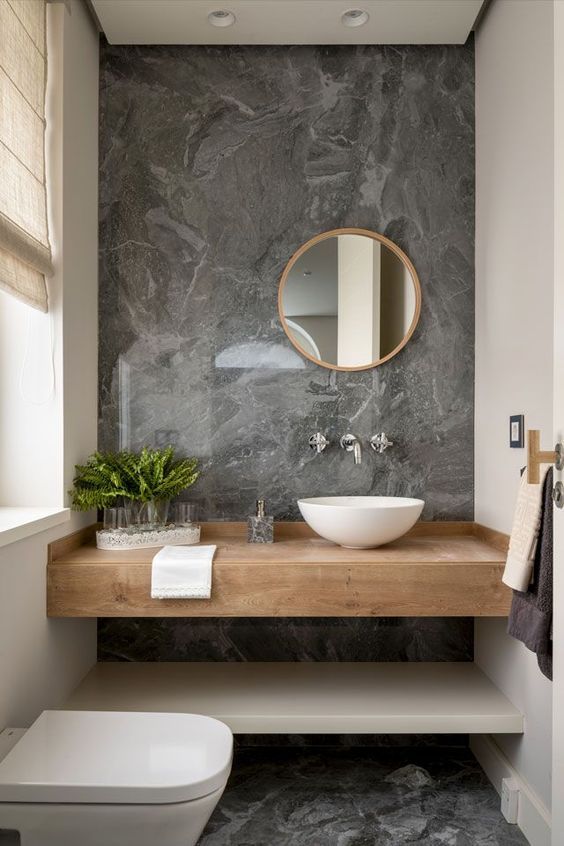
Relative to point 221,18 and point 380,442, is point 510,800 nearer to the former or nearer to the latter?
point 380,442

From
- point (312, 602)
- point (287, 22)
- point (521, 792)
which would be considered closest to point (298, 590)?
point (312, 602)

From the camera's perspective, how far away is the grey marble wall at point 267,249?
9.41ft

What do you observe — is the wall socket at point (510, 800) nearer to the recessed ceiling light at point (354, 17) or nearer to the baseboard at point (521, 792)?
the baseboard at point (521, 792)

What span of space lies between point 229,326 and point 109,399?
1.79 ft

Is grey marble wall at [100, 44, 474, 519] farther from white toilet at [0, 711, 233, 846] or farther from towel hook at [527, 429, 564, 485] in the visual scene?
towel hook at [527, 429, 564, 485]

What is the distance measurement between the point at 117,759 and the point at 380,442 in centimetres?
156

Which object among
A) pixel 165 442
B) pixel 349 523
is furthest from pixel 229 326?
pixel 349 523

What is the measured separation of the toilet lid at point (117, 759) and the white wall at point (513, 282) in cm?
100

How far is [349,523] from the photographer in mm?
2363

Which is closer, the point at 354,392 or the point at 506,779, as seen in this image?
the point at 506,779

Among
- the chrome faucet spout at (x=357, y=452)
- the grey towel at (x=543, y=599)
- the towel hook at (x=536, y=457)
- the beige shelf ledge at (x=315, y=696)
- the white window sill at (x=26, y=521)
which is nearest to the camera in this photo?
the towel hook at (x=536, y=457)

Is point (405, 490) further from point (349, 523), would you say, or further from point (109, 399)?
point (109, 399)

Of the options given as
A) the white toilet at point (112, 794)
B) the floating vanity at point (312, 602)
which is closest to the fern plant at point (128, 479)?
the floating vanity at point (312, 602)

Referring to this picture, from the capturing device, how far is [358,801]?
7.77 feet
